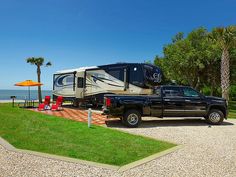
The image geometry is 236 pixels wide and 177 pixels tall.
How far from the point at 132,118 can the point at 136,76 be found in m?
5.89

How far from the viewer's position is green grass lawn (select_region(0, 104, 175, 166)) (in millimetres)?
6367

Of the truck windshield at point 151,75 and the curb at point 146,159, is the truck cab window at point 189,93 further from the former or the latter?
the curb at point 146,159

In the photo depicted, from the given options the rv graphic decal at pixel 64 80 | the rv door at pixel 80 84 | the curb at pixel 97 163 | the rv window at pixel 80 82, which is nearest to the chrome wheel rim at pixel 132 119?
the curb at pixel 97 163

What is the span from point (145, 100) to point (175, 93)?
181 cm

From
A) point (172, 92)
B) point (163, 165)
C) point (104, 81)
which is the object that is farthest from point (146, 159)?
point (104, 81)

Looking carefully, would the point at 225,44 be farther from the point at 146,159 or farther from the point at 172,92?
the point at 146,159

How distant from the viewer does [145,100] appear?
11.6m

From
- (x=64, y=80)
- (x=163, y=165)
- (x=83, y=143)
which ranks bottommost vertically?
(x=163, y=165)

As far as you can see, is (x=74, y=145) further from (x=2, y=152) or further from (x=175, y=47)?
(x=175, y=47)

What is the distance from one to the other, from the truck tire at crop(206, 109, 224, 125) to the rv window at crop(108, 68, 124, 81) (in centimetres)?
708

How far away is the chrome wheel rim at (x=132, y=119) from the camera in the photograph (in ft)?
37.2

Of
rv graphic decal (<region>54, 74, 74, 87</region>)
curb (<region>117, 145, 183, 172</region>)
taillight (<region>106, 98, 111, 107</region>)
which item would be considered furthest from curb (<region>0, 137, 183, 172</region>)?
rv graphic decal (<region>54, 74, 74, 87</region>)

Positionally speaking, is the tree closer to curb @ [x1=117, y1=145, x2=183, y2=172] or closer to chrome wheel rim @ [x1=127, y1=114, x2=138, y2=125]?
chrome wheel rim @ [x1=127, y1=114, x2=138, y2=125]

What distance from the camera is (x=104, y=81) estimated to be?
1880 cm
